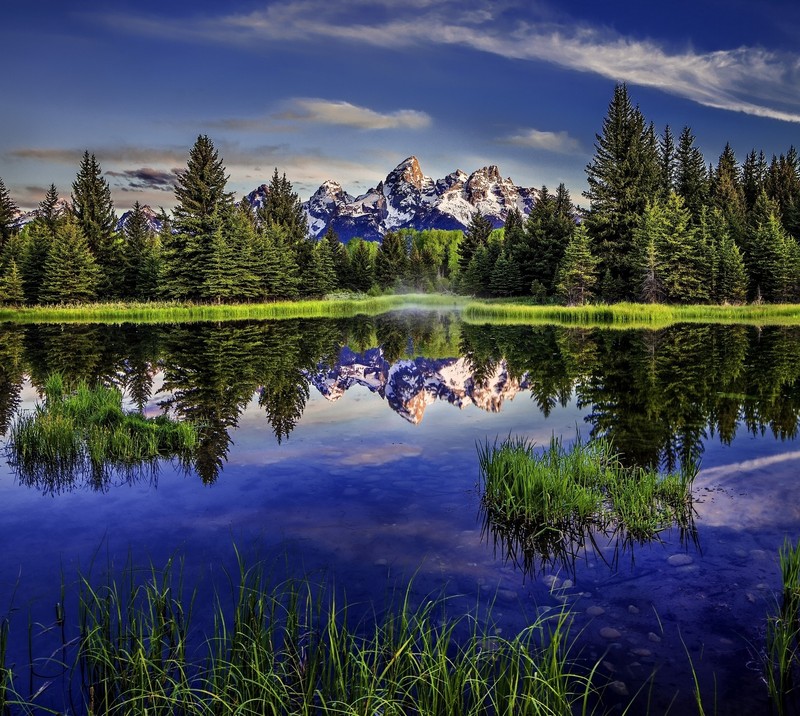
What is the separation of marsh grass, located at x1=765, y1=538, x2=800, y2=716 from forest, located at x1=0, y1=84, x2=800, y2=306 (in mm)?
42114

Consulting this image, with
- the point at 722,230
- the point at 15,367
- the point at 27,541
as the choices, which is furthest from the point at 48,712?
the point at 722,230

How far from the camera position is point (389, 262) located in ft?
310

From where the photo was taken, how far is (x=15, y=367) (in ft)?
64.4

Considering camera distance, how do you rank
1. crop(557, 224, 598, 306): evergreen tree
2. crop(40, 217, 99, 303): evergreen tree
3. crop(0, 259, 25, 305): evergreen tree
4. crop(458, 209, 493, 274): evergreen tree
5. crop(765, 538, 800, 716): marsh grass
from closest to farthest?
crop(765, 538, 800, 716): marsh grass < crop(557, 224, 598, 306): evergreen tree < crop(0, 259, 25, 305): evergreen tree < crop(40, 217, 99, 303): evergreen tree < crop(458, 209, 493, 274): evergreen tree

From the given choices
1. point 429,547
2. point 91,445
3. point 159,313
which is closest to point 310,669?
point 429,547

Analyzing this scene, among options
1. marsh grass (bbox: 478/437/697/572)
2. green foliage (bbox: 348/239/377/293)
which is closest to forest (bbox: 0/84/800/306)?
green foliage (bbox: 348/239/377/293)

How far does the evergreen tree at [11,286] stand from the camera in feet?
159

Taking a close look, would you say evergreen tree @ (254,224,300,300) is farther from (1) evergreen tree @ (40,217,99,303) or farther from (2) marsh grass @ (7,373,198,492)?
(2) marsh grass @ (7,373,198,492)

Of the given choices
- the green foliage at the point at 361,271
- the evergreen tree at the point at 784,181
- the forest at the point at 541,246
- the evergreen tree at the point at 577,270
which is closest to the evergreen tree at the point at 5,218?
the forest at the point at 541,246

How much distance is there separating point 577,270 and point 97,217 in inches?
1935

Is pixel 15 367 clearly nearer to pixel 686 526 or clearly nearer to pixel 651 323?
pixel 686 526

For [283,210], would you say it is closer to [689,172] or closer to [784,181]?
[689,172]

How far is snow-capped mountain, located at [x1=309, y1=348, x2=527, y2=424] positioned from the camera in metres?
14.4

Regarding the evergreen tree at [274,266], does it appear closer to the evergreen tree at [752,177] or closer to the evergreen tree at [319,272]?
the evergreen tree at [319,272]
